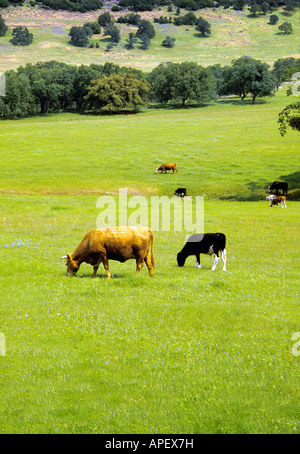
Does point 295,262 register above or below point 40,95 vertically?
below

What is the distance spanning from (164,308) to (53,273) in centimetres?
643

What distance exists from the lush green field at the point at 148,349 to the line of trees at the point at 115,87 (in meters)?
102

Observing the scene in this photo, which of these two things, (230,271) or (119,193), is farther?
(119,193)

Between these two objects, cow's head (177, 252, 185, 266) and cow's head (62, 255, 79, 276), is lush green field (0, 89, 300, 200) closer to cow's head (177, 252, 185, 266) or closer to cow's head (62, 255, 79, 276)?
cow's head (177, 252, 185, 266)

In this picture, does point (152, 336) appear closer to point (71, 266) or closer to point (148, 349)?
point (148, 349)

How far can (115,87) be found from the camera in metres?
120

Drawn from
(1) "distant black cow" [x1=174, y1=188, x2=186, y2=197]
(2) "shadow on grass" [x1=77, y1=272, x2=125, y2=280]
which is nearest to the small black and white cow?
(2) "shadow on grass" [x1=77, y1=272, x2=125, y2=280]

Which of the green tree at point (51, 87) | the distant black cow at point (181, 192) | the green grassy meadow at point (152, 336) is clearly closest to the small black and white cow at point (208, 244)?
the green grassy meadow at point (152, 336)

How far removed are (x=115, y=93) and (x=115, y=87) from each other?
5.06ft

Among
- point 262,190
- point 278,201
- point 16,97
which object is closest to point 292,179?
point 262,190

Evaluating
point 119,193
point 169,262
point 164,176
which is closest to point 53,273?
→ point 169,262

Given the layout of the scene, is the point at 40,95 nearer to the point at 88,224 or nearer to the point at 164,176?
the point at 164,176

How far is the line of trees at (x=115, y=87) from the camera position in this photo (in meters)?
118

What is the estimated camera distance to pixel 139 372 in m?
10.9
